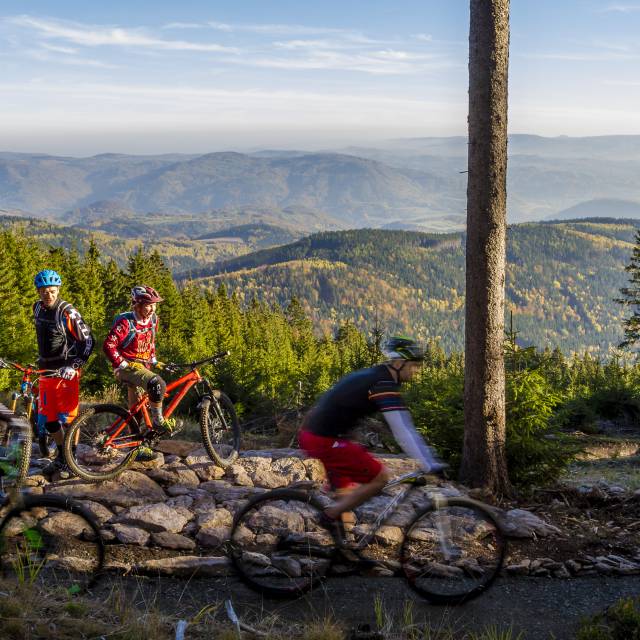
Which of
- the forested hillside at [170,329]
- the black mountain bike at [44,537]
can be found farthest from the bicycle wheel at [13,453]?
the forested hillside at [170,329]

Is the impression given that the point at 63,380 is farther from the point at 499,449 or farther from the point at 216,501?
the point at 499,449

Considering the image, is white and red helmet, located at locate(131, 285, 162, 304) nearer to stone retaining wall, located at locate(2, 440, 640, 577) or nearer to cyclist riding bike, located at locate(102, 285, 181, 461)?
cyclist riding bike, located at locate(102, 285, 181, 461)

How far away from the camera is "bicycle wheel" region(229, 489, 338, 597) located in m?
5.82

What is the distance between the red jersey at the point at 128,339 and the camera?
8.29 metres

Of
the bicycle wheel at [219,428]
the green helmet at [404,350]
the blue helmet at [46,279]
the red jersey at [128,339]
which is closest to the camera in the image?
the green helmet at [404,350]

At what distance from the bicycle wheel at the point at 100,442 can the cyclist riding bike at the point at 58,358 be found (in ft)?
0.78

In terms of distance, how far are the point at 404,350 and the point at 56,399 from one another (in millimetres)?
4760

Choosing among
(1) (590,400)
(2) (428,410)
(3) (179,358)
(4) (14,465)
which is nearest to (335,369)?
(3) (179,358)

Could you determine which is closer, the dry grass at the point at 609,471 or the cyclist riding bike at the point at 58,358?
the cyclist riding bike at the point at 58,358

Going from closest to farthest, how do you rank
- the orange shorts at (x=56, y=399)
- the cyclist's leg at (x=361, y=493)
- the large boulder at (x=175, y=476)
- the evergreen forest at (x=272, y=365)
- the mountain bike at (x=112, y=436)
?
the cyclist's leg at (x=361, y=493) < the mountain bike at (x=112, y=436) < the orange shorts at (x=56, y=399) < the large boulder at (x=175, y=476) < the evergreen forest at (x=272, y=365)

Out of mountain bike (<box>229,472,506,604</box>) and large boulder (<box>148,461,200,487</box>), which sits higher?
mountain bike (<box>229,472,506,604</box>)

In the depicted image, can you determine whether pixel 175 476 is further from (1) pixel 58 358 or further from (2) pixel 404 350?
(2) pixel 404 350

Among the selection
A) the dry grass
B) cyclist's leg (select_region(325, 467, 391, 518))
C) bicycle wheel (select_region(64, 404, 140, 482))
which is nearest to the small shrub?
cyclist's leg (select_region(325, 467, 391, 518))

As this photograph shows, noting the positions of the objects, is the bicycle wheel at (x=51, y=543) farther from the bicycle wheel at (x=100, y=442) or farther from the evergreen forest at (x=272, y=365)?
the evergreen forest at (x=272, y=365)
